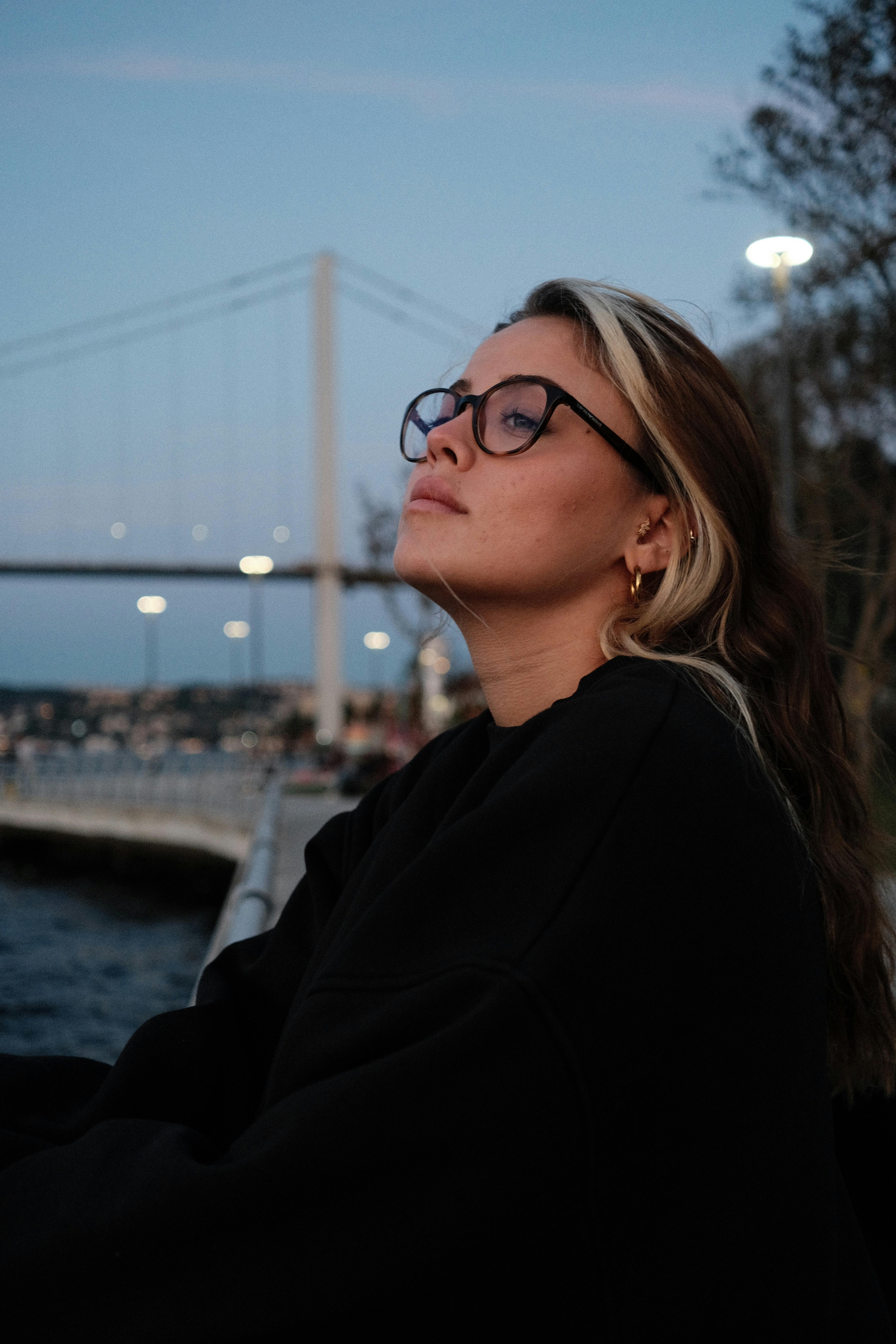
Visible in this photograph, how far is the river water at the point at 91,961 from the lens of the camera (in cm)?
902

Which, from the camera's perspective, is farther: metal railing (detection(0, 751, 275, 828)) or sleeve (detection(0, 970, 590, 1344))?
metal railing (detection(0, 751, 275, 828))

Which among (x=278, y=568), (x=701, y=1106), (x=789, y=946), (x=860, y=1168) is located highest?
(x=278, y=568)

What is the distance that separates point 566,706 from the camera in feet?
3.52

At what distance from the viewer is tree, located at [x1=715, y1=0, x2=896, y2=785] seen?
874 cm

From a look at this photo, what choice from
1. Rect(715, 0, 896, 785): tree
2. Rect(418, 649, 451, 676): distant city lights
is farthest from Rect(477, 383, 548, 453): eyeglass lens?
Rect(418, 649, 451, 676): distant city lights

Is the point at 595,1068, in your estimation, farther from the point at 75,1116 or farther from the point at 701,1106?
the point at 75,1116

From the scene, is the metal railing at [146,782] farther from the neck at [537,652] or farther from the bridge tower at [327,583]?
the neck at [537,652]

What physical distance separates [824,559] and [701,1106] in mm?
918

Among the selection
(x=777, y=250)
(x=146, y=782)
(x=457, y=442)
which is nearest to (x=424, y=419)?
(x=457, y=442)

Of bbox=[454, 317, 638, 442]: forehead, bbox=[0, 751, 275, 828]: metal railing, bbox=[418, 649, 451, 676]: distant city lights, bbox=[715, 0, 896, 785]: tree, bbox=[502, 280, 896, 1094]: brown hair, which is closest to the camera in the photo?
bbox=[502, 280, 896, 1094]: brown hair

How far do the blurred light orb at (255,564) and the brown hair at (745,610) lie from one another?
3008 cm

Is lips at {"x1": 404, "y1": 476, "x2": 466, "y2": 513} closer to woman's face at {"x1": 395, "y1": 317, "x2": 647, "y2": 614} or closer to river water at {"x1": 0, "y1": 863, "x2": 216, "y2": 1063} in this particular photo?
woman's face at {"x1": 395, "y1": 317, "x2": 647, "y2": 614}

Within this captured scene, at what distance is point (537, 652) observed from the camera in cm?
136

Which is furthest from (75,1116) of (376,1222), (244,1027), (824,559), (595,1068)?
(824,559)
